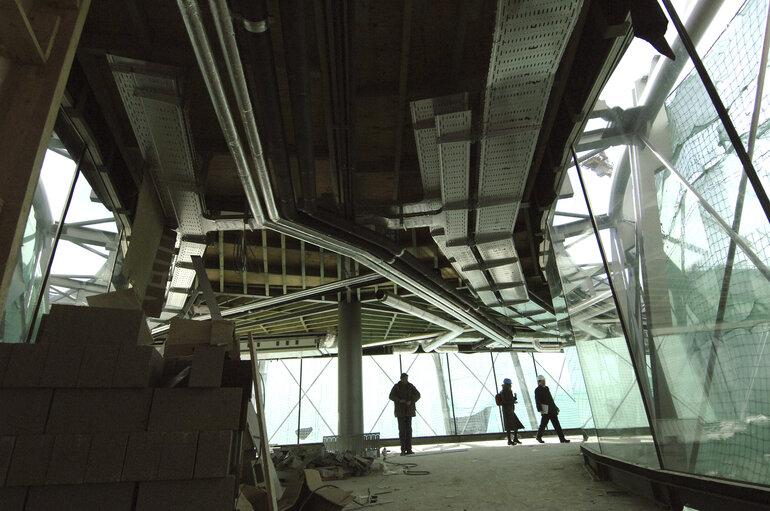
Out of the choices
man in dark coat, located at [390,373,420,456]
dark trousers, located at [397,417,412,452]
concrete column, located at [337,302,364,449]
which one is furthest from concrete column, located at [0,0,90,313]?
dark trousers, located at [397,417,412,452]

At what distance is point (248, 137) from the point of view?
3.60 metres

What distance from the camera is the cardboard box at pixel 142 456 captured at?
8.33 ft

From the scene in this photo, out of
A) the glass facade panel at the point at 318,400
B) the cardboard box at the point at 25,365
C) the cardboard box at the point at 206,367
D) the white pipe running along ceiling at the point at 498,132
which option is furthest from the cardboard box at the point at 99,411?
the glass facade panel at the point at 318,400

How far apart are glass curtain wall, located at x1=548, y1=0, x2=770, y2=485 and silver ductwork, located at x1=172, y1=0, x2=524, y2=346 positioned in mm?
2714

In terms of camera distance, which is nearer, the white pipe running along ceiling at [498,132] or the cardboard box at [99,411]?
the cardboard box at [99,411]

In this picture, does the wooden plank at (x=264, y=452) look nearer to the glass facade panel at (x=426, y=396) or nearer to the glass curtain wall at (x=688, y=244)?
the glass curtain wall at (x=688, y=244)

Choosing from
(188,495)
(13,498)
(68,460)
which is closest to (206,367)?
(188,495)

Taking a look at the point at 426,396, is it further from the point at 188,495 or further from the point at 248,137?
the point at 188,495

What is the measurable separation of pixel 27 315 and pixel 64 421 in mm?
1419

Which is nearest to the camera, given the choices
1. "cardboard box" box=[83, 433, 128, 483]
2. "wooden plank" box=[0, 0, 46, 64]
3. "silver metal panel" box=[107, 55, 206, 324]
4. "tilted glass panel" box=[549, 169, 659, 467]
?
"wooden plank" box=[0, 0, 46, 64]

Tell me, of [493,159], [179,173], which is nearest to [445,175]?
[493,159]

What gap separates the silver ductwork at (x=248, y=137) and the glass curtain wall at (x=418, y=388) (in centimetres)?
1068

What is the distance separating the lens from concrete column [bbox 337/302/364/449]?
922 centimetres

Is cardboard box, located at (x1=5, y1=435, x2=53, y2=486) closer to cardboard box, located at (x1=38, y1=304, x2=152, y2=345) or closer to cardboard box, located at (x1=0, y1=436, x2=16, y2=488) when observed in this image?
cardboard box, located at (x1=0, y1=436, x2=16, y2=488)
